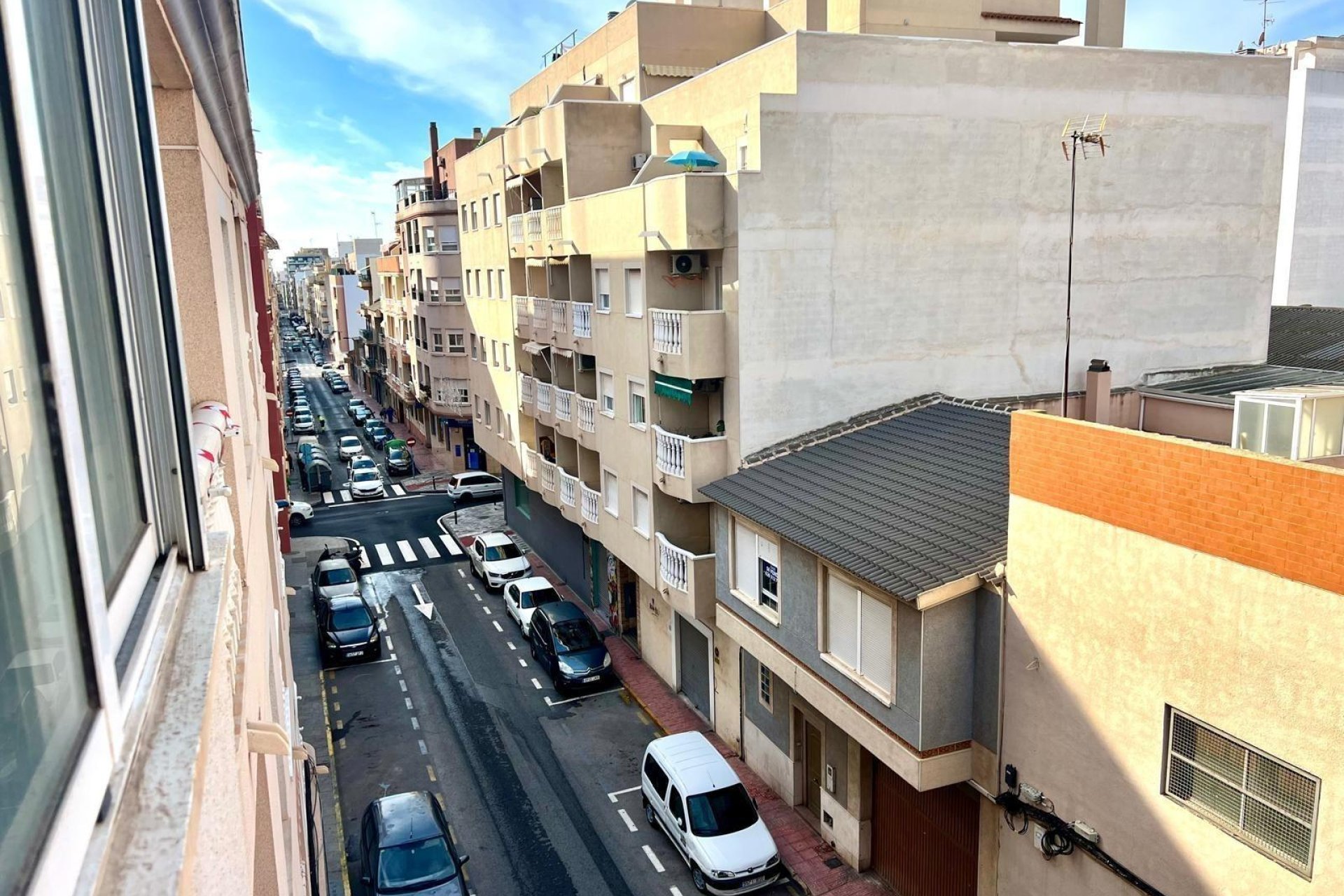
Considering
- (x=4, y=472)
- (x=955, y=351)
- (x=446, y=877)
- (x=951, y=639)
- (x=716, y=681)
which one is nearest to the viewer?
(x=4, y=472)

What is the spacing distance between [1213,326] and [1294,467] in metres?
15.9

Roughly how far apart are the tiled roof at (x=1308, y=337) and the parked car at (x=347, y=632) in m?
25.6

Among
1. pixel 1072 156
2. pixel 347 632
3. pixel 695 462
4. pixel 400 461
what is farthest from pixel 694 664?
pixel 400 461

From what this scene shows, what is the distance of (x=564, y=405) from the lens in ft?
91.9

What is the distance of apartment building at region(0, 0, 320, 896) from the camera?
1.46 m

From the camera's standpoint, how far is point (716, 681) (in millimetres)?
21812

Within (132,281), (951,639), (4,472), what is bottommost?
(951,639)

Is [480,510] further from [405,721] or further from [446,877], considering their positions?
[446,877]

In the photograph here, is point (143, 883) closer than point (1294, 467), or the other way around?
point (143, 883)

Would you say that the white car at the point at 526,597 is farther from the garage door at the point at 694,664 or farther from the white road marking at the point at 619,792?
the white road marking at the point at 619,792

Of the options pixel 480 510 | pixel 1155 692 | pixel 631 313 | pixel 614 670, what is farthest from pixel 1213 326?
pixel 480 510

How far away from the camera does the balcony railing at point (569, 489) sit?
2750 cm

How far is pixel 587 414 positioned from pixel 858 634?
13539 mm

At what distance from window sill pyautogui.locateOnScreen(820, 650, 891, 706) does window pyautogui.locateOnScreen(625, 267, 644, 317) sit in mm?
9461
